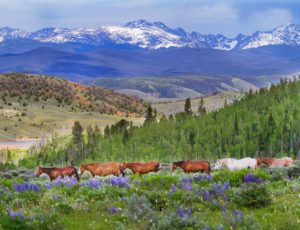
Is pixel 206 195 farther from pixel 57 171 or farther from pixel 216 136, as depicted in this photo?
pixel 216 136

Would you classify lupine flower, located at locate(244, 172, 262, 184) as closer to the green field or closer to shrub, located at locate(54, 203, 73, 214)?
the green field

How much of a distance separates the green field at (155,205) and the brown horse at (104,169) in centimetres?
999

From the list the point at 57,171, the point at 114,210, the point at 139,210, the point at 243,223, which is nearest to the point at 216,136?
the point at 57,171

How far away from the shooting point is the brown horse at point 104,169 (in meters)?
32.0

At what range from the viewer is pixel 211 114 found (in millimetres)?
145000

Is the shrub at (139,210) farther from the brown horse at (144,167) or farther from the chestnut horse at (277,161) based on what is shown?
the chestnut horse at (277,161)

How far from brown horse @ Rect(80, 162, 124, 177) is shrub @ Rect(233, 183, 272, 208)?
15916 millimetres

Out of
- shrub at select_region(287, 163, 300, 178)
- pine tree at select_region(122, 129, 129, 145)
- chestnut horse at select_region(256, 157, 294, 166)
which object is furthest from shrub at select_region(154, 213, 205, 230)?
pine tree at select_region(122, 129, 129, 145)

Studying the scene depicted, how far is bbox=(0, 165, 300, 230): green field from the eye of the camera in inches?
502

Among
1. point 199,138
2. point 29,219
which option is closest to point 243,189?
point 29,219

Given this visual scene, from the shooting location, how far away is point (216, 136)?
126 m

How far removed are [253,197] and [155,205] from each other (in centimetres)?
312

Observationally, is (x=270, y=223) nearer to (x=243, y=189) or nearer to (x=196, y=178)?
(x=243, y=189)

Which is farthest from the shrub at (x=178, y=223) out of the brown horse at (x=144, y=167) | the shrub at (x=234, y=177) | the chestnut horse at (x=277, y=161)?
the chestnut horse at (x=277, y=161)
